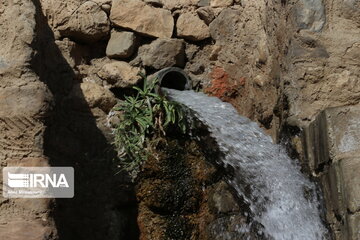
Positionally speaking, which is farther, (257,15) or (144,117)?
(257,15)

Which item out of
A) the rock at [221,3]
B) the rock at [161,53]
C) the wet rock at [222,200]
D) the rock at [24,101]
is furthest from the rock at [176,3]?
the rock at [24,101]

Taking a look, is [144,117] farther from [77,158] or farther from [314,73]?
[314,73]

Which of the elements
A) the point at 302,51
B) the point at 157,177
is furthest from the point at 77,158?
the point at 302,51

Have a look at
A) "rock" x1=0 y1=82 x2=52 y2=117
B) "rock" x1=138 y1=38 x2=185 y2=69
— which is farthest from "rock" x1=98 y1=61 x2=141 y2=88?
"rock" x1=0 y1=82 x2=52 y2=117

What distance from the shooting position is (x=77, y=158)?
393 cm

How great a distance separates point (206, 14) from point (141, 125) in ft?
3.54

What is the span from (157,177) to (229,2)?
1446mm

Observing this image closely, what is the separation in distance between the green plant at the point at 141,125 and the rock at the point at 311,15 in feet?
2.91

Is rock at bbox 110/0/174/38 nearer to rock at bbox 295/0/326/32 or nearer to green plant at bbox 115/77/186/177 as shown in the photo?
green plant at bbox 115/77/186/177

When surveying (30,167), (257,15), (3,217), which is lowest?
(3,217)

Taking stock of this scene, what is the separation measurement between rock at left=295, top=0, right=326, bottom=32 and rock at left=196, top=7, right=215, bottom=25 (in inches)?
45.5

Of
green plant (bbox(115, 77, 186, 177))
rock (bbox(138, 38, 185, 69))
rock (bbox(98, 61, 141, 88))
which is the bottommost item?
green plant (bbox(115, 77, 186, 177))

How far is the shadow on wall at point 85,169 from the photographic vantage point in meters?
3.78

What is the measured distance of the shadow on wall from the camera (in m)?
3.78
